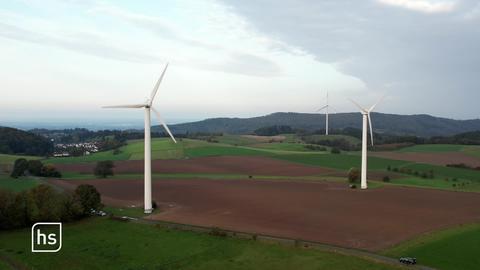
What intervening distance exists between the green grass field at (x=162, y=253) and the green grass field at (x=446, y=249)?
4.76 metres

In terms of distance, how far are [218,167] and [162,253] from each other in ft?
211

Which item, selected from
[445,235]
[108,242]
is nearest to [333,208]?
[445,235]

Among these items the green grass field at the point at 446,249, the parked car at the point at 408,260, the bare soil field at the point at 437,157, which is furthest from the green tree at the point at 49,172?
the bare soil field at the point at 437,157

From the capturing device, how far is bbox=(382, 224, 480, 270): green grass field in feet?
117

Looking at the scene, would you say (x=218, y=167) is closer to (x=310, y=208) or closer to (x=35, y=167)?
(x=35, y=167)

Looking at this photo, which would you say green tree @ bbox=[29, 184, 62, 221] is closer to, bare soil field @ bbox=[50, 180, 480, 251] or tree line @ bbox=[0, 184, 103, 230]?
tree line @ bbox=[0, 184, 103, 230]

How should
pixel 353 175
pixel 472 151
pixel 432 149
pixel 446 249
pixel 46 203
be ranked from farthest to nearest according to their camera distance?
pixel 432 149
pixel 472 151
pixel 353 175
pixel 46 203
pixel 446 249

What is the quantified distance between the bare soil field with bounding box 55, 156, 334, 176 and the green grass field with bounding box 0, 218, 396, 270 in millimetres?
50804

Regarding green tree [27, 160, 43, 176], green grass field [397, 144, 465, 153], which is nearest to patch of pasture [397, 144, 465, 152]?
green grass field [397, 144, 465, 153]

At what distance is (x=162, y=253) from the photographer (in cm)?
3969

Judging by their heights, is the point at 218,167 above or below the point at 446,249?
above

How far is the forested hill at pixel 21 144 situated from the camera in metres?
143

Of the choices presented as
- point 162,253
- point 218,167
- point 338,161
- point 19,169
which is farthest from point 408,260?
point 19,169

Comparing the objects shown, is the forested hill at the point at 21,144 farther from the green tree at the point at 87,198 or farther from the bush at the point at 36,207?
the bush at the point at 36,207
